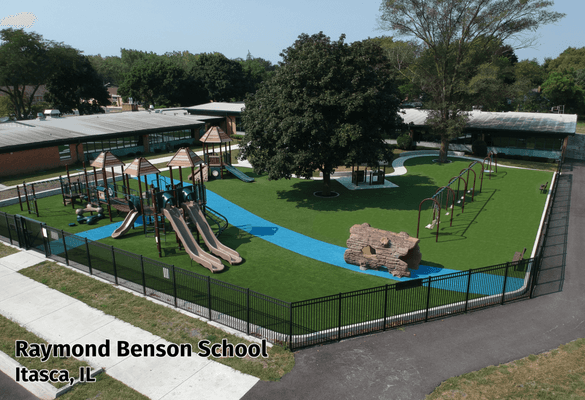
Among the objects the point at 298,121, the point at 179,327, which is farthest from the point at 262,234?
the point at 179,327

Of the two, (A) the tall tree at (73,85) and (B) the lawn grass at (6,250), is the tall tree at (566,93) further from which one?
(B) the lawn grass at (6,250)

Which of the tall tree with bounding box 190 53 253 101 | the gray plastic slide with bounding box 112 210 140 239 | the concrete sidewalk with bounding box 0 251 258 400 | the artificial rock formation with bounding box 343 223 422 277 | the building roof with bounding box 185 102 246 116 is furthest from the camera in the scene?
the tall tree with bounding box 190 53 253 101

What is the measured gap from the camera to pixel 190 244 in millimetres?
19547

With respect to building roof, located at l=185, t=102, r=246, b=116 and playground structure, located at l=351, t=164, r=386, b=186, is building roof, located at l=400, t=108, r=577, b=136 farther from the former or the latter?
building roof, located at l=185, t=102, r=246, b=116

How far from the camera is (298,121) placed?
25359 millimetres

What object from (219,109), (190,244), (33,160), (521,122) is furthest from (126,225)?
(521,122)

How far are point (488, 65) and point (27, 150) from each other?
43.9 metres

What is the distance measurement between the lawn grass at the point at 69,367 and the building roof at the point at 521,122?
119 feet

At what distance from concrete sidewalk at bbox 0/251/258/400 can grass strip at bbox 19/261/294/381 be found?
27 centimetres

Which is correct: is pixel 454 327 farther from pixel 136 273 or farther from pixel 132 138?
pixel 132 138

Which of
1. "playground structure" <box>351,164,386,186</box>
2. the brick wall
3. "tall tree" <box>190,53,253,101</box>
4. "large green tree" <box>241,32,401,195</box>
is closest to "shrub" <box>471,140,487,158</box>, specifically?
"playground structure" <box>351,164,386,186</box>

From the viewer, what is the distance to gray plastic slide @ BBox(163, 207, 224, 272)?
18.3 meters

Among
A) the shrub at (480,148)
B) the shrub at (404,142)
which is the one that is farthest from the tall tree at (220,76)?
the shrub at (480,148)

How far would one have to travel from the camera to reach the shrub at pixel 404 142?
4847cm
